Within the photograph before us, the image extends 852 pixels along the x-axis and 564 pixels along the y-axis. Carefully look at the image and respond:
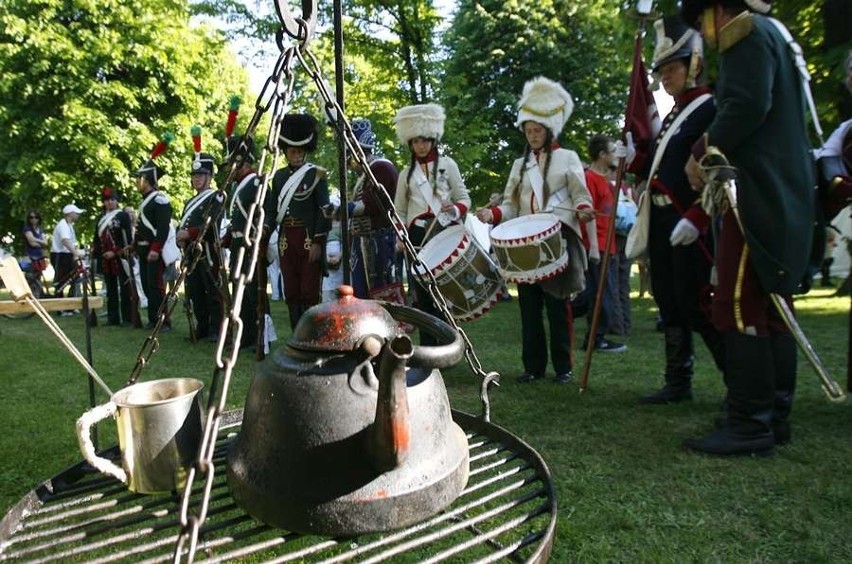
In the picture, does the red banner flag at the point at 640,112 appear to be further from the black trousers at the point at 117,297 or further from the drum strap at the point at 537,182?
the black trousers at the point at 117,297

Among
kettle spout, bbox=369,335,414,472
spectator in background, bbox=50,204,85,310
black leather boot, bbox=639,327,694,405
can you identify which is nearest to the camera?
kettle spout, bbox=369,335,414,472

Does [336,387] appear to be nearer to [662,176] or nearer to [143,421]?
[143,421]

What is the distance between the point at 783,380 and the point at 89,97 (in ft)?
60.4

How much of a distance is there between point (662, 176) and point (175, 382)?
2.88 m

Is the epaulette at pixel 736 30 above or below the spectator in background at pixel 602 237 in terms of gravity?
above

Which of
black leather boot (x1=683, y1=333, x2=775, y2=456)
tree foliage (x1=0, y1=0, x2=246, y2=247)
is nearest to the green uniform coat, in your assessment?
black leather boot (x1=683, y1=333, x2=775, y2=456)

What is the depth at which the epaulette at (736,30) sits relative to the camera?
8.85 feet

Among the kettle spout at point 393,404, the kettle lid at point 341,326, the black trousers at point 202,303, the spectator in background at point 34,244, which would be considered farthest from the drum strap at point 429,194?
the spectator in background at point 34,244

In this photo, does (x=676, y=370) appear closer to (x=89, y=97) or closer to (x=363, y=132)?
(x=363, y=132)

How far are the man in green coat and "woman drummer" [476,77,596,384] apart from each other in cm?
132

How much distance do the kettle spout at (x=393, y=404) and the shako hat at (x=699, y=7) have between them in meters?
2.62

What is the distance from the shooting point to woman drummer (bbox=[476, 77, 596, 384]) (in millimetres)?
4277

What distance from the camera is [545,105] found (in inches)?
171

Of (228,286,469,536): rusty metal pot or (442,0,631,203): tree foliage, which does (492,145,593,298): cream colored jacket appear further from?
(442,0,631,203): tree foliage
